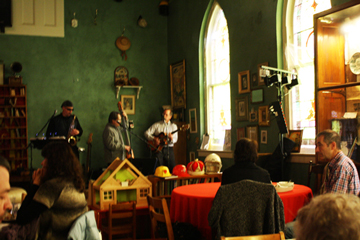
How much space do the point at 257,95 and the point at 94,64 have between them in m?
4.25

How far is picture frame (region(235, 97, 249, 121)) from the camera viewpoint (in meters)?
6.24

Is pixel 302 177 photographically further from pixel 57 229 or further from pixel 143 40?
pixel 143 40

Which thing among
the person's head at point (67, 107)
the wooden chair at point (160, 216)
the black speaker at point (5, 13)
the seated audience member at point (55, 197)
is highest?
the black speaker at point (5, 13)

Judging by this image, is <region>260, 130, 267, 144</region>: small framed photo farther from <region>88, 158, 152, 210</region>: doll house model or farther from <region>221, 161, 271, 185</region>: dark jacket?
<region>221, 161, 271, 185</region>: dark jacket

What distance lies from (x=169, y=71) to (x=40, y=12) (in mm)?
3223

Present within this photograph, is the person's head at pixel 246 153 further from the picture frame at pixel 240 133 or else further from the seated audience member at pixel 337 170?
the picture frame at pixel 240 133

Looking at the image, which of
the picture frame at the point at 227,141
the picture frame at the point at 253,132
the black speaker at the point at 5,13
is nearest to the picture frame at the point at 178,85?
the picture frame at the point at 227,141

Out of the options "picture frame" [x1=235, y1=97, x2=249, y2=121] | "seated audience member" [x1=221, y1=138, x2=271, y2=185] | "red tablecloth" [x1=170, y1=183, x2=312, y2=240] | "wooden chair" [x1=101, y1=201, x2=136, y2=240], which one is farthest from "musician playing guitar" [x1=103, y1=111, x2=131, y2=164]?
"seated audience member" [x1=221, y1=138, x2=271, y2=185]

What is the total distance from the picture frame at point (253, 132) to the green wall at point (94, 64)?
327 centimetres

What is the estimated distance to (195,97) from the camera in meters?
7.84

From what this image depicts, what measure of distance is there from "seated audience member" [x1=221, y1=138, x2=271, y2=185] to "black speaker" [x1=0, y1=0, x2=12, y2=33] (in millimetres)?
6559

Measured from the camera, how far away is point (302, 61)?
17.5 feet

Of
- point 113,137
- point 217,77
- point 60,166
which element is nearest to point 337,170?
point 60,166

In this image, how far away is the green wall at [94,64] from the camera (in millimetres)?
7996
